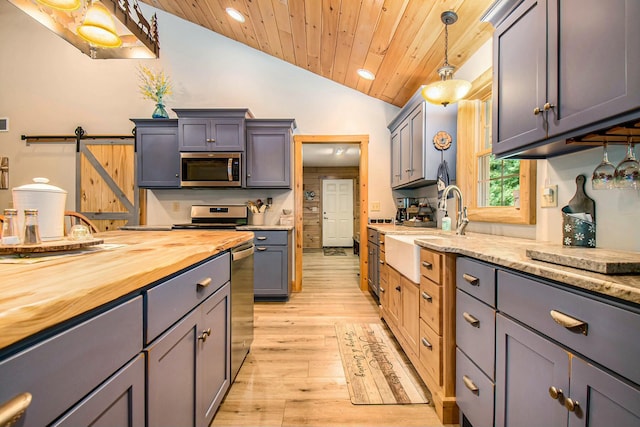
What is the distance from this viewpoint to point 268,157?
347 centimetres

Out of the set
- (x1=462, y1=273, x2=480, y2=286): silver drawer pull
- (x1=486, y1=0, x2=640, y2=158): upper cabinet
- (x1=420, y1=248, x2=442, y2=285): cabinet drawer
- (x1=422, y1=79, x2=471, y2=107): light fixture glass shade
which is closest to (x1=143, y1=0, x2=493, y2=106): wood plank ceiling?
(x1=422, y1=79, x2=471, y2=107): light fixture glass shade

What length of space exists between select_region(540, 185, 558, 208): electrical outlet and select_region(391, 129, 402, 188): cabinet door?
6.03 ft

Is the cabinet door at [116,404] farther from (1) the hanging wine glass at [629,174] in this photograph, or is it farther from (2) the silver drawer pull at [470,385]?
(1) the hanging wine glass at [629,174]

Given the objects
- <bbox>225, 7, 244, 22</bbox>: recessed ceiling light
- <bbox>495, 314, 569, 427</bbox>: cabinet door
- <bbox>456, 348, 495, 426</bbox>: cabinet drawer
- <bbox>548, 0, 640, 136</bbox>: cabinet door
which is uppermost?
<bbox>225, 7, 244, 22</bbox>: recessed ceiling light

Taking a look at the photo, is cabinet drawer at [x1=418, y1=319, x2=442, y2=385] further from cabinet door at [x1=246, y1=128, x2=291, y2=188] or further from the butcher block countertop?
cabinet door at [x1=246, y1=128, x2=291, y2=188]

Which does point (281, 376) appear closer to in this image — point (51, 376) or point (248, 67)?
point (51, 376)

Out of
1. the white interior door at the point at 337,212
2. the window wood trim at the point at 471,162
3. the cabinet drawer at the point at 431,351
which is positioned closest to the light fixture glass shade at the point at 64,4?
the cabinet drawer at the point at 431,351

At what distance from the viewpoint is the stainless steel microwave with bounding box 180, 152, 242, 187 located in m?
3.36

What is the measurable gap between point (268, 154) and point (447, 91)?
2181 mm

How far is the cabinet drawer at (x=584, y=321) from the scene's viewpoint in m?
0.63

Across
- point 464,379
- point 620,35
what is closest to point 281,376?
point 464,379

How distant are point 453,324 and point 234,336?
4.05ft

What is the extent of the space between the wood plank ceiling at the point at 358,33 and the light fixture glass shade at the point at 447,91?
0.53 meters

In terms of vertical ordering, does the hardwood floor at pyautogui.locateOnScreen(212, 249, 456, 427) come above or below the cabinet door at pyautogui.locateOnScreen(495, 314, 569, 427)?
below
